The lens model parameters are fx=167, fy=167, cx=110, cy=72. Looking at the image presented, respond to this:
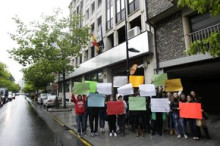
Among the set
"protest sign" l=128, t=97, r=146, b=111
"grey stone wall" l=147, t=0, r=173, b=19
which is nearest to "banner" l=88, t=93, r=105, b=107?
"protest sign" l=128, t=97, r=146, b=111

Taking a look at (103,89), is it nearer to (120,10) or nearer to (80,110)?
(80,110)

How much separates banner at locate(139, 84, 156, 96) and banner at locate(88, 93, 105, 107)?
1.84 m

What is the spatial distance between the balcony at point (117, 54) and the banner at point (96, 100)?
232 inches

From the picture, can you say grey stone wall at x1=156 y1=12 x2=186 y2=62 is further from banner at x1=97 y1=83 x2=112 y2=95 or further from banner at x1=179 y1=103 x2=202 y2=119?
banner at x1=97 y1=83 x2=112 y2=95

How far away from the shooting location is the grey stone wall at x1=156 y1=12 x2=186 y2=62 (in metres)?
10.4

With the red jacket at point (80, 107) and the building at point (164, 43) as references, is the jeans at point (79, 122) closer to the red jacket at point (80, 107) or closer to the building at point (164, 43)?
the red jacket at point (80, 107)

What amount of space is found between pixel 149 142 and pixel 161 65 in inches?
252

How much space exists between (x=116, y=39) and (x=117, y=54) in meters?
2.61

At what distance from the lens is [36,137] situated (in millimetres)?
7441

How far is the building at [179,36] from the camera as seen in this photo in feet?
30.7

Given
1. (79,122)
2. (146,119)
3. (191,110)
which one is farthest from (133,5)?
(79,122)

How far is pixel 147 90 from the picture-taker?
7.45 meters

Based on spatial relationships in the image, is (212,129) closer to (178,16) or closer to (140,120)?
(140,120)

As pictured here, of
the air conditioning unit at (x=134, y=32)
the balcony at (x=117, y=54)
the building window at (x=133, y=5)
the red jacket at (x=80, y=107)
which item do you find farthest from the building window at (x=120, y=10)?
the red jacket at (x=80, y=107)
